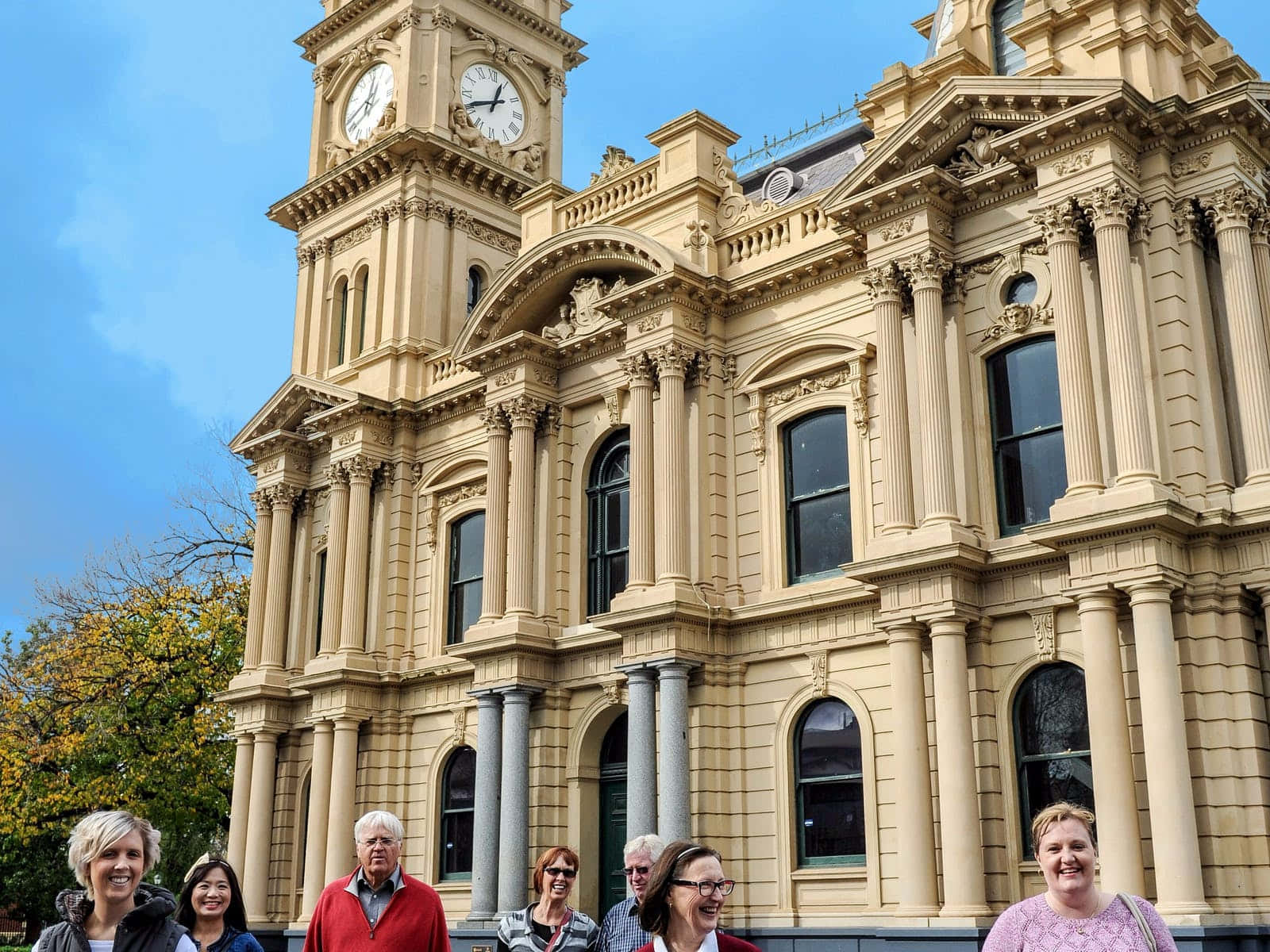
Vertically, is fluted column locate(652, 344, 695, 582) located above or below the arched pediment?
below

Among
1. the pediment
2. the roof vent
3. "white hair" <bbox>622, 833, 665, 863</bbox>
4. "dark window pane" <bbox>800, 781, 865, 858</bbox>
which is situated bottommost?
"white hair" <bbox>622, 833, 665, 863</bbox>

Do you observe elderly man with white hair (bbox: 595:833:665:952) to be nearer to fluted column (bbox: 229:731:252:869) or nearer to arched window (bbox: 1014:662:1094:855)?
arched window (bbox: 1014:662:1094:855)

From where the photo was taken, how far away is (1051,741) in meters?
17.2

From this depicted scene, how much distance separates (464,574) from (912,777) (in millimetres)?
11158

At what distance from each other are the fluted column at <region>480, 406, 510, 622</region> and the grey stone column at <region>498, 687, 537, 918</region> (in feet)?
5.29

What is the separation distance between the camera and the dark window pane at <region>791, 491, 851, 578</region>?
66.5 ft

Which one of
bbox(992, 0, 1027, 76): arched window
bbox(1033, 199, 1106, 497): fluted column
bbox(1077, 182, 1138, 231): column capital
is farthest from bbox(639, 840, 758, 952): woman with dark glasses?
bbox(992, 0, 1027, 76): arched window

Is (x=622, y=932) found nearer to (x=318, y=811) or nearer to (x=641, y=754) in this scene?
(x=641, y=754)

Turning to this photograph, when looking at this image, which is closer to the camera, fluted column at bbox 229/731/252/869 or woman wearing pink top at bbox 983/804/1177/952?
woman wearing pink top at bbox 983/804/1177/952

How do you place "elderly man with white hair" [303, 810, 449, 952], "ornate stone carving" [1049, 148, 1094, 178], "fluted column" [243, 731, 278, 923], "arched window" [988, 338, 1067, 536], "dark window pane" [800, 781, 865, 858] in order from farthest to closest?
"fluted column" [243, 731, 278, 923]
"dark window pane" [800, 781, 865, 858]
"arched window" [988, 338, 1067, 536]
"ornate stone carving" [1049, 148, 1094, 178]
"elderly man with white hair" [303, 810, 449, 952]

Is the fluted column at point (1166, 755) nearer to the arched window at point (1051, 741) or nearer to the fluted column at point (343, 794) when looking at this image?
the arched window at point (1051, 741)

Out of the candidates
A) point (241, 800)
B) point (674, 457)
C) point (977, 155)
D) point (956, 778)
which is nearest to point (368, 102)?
point (674, 457)

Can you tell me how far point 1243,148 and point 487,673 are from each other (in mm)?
13846

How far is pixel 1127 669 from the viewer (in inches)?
642
